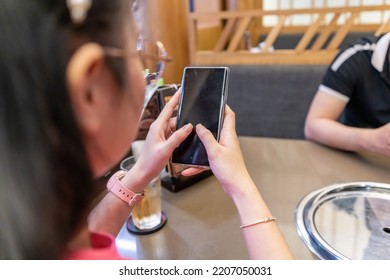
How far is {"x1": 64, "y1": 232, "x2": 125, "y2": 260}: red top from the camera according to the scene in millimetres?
302

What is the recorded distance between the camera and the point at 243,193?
17.0 inches

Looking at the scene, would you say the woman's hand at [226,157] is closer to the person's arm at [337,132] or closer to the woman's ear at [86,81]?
the woman's ear at [86,81]

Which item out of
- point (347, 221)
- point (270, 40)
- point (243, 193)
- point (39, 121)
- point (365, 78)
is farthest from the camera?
point (270, 40)

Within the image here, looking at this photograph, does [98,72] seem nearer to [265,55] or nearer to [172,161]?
[172,161]

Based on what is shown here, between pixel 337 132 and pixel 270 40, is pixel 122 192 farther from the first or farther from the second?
pixel 270 40

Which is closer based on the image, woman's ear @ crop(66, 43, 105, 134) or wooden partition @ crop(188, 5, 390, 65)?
woman's ear @ crop(66, 43, 105, 134)

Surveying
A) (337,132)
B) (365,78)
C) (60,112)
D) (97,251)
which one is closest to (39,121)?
(60,112)

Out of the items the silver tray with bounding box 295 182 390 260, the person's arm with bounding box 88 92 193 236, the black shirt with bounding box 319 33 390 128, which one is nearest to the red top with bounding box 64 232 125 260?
the person's arm with bounding box 88 92 193 236

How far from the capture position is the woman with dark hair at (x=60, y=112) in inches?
8.8

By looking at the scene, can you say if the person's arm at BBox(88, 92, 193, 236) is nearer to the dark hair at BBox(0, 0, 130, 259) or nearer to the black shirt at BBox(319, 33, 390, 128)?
the dark hair at BBox(0, 0, 130, 259)

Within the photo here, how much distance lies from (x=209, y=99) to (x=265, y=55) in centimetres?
77

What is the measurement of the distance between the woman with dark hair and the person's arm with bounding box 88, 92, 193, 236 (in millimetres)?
167

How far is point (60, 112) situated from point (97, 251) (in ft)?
0.50

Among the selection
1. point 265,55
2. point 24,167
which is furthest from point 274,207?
point 265,55
